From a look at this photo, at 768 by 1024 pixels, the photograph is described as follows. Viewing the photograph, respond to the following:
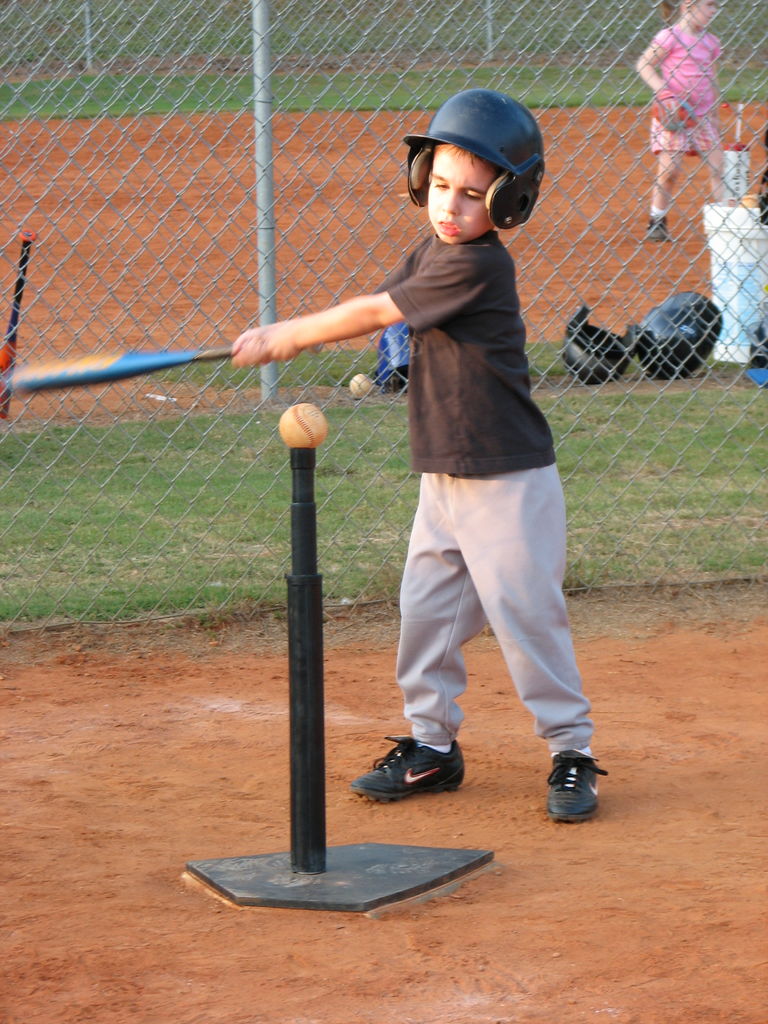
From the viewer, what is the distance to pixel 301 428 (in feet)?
9.21

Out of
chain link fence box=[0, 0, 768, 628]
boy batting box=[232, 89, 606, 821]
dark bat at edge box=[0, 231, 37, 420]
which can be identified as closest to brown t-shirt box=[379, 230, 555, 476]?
boy batting box=[232, 89, 606, 821]

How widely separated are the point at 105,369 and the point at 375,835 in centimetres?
124

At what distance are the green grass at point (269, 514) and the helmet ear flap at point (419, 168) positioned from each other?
80.6 inches

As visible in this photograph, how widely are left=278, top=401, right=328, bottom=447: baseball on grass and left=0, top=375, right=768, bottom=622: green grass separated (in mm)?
2216

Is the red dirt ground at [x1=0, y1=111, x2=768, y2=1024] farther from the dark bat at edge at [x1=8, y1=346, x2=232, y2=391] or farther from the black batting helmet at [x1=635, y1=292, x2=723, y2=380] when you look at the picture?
the black batting helmet at [x1=635, y1=292, x2=723, y2=380]

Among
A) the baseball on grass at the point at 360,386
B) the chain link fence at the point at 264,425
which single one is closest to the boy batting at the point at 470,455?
the chain link fence at the point at 264,425

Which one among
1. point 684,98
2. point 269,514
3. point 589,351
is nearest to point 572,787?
point 269,514

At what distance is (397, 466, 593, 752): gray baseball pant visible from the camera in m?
3.36

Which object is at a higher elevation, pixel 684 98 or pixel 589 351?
pixel 684 98

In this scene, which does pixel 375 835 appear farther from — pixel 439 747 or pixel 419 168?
pixel 419 168

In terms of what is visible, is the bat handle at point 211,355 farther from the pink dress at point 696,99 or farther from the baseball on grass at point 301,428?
the pink dress at point 696,99

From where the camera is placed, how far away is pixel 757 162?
47.4 feet

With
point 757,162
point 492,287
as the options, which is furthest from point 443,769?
point 757,162

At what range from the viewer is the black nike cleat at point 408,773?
3.58 meters
